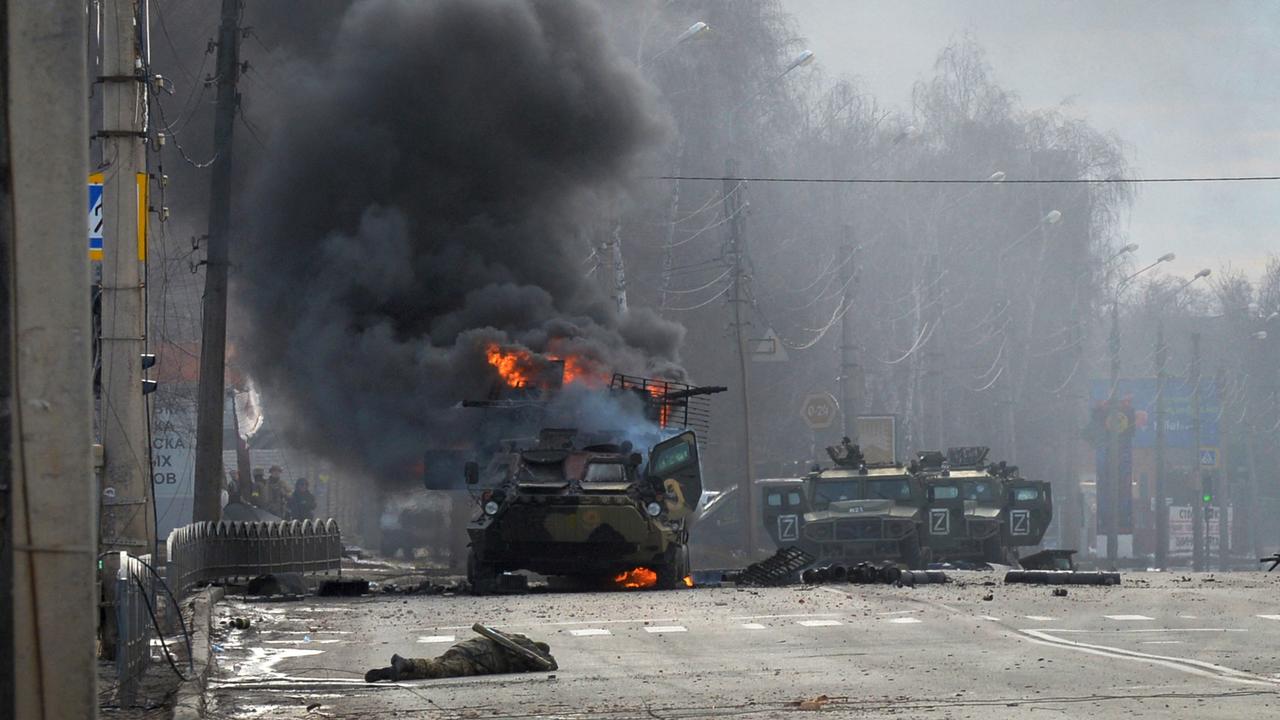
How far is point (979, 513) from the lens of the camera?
94.9 ft

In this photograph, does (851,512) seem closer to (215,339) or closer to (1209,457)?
(215,339)

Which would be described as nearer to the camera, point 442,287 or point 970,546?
point 442,287

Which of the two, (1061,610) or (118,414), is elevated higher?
(118,414)

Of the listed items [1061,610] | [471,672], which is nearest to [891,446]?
[1061,610]

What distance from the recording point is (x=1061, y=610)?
1462 cm

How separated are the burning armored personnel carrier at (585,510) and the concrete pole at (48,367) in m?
12.5

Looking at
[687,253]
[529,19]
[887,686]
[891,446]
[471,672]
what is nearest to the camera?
[887,686]

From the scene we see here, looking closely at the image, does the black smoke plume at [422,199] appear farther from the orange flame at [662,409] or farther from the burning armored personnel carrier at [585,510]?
the burning armored personnel carrier at [585,510]

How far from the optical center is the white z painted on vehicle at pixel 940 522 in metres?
28.3

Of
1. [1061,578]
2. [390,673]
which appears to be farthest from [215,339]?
[390,673]

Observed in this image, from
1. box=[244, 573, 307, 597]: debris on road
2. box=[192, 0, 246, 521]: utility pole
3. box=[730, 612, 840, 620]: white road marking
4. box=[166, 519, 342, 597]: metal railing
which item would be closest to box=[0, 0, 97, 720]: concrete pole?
Answer: box=[730, 612, 840, 620]: white road marking

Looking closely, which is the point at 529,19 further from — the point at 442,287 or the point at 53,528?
the point at 53,528

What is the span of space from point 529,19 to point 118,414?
14816mm

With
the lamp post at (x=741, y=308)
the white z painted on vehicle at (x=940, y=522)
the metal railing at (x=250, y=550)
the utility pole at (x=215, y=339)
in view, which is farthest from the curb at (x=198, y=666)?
the lamp post at (x=741, y=308)
